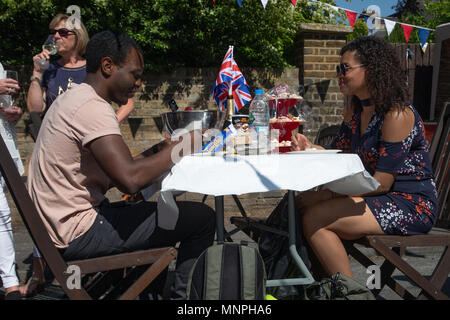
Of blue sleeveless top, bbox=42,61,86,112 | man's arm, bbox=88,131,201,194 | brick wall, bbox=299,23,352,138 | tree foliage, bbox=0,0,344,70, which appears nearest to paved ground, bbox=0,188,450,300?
man's arm, bbox=88,131,201,194

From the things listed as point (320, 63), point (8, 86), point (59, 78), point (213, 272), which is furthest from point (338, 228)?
point (320, 63)

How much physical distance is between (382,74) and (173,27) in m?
3.79

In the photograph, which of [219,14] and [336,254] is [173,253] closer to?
[336,254]

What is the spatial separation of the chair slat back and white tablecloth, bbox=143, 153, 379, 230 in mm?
447

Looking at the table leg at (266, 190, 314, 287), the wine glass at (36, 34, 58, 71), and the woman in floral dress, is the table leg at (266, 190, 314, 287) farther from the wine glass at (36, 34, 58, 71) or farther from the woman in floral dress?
the wine glass at (36, 34, 58, 71)

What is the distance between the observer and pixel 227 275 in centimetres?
177

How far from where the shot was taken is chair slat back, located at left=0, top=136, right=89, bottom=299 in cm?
158

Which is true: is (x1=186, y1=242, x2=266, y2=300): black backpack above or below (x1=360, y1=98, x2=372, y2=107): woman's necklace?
below

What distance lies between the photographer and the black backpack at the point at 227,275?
1.75m

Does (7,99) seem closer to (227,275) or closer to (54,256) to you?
(54,256)

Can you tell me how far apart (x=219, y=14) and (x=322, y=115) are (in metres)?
1.93

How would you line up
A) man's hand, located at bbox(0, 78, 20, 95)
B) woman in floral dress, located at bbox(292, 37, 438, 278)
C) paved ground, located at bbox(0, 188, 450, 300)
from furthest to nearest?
paved ground, located at bbox(0, 188, 450, 300) < man's hand, located at bbox(0, 78, 20, 95) < woman in floral dress, located at bbox(292, 37, 438, 278)

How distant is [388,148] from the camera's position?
6.96ft
